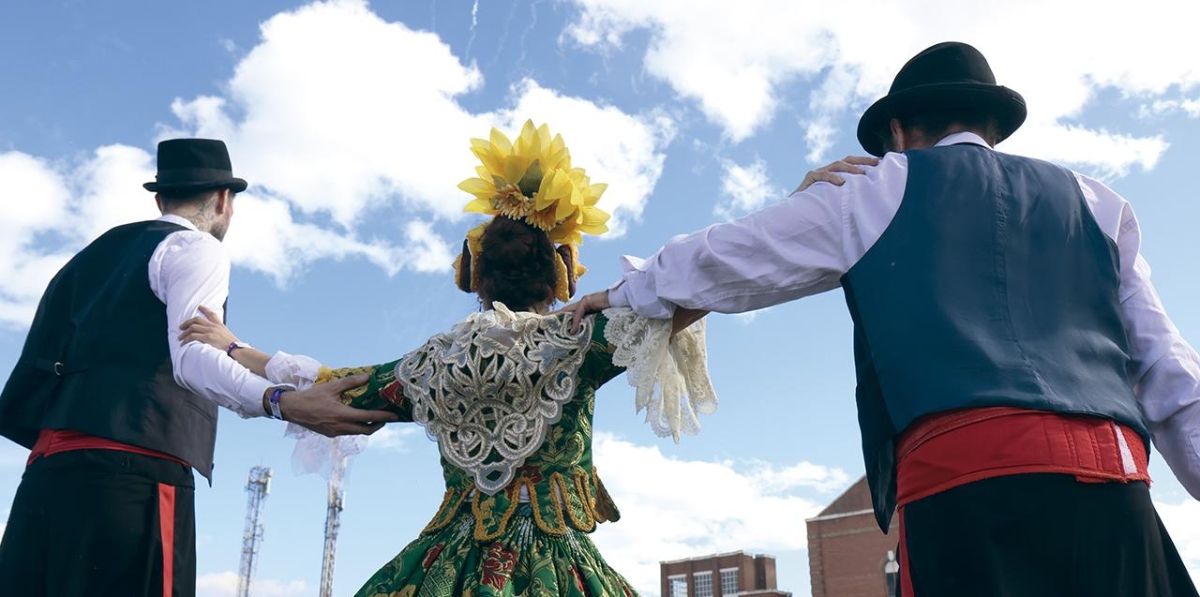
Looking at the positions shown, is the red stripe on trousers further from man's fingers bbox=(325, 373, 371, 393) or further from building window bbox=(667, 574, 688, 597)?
building window bbox=(667, 574, 688, 597)

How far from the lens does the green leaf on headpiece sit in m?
3.29

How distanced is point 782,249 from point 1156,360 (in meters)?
0.80

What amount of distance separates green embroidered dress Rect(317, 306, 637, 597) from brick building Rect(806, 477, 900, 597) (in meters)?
26.2

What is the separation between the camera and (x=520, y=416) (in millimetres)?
2850

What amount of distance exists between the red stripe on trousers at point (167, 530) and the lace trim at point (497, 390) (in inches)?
34.2

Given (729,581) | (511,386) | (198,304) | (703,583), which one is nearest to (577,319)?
(511,386)

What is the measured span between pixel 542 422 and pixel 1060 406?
130 cm

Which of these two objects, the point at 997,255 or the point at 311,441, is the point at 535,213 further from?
the point at 997,255

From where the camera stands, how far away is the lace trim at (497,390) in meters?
2.82

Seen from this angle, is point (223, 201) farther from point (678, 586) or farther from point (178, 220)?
point (678, 586)

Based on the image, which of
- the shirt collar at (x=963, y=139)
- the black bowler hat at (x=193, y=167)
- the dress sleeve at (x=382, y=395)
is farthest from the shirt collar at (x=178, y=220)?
the shirt collar at (x=963, y=139)

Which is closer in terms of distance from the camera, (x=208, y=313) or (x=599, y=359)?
(x=599, y=359)

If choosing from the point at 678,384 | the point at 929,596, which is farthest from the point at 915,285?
the point at 678,384

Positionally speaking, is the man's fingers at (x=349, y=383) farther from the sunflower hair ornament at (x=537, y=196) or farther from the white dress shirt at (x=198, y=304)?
the sunflower hair ornament at (x=537, y=196)
